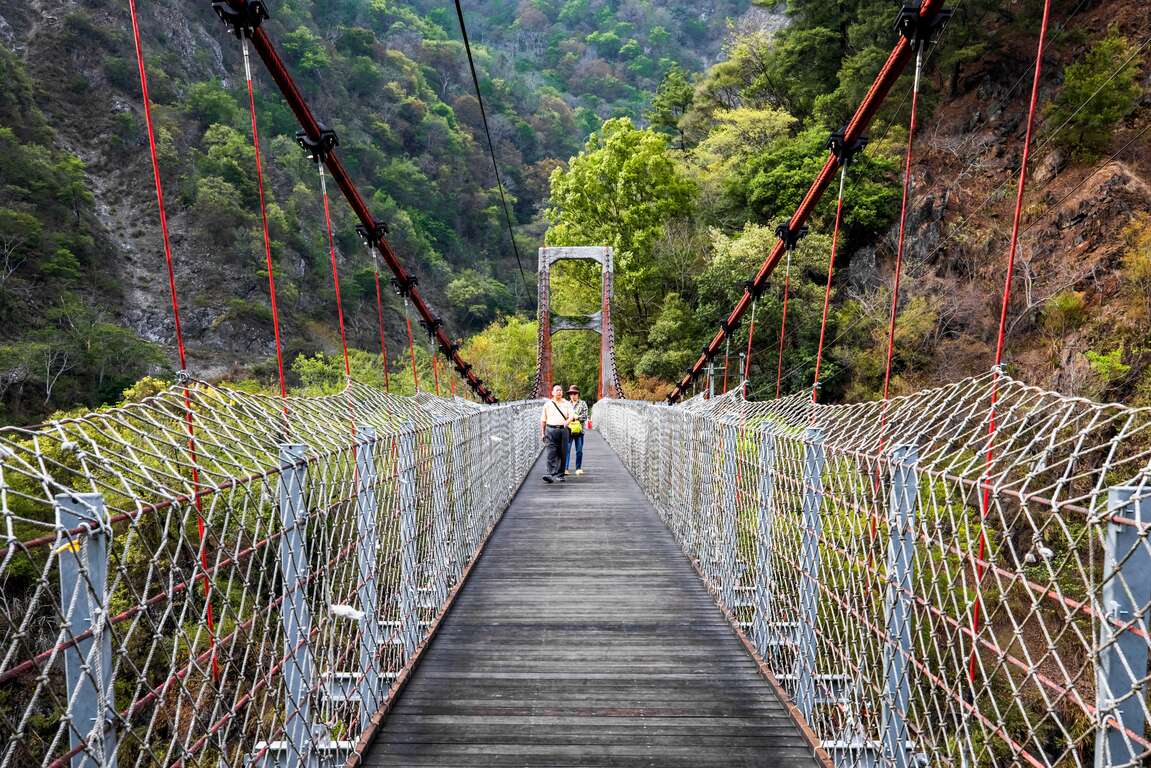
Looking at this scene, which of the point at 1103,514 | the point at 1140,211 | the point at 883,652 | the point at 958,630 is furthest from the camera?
the point at 1140,211

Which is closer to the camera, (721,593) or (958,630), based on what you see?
(958,630)

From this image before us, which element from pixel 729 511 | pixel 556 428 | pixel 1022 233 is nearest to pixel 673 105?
pixel 1022 233

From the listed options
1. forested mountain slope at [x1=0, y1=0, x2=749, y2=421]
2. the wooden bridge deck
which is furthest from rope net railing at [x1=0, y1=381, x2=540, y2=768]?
forested mountain slope at [x1=0, y1=0, x2=749, y2=421]

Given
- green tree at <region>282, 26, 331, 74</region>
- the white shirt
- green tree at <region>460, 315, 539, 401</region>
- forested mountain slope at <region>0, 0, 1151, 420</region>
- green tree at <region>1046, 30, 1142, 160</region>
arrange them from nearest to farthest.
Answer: the white shirt, green tree at <region>1046, 30, 1142, 160</region>, forested mountain slope at <region>0, 0, 1151, 420</region>, green tree at <region>460, 315, 539, 401</region>, green tree at <region>282, 26, 331, 74</region>

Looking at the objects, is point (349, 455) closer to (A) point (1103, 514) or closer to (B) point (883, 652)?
(B) point (883, 652)

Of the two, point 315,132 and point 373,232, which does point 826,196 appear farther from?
point 315,132

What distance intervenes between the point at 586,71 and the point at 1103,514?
55.3 meters

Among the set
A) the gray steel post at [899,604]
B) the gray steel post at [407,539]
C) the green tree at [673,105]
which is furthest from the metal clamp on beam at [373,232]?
the green tree at [673,105]

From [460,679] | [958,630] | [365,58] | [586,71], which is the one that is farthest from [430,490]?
[586,71]

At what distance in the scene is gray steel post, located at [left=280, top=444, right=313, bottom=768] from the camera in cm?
167

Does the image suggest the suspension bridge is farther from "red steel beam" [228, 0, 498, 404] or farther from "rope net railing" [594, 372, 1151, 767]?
"red steel beam" [228, 0, 498, 404]

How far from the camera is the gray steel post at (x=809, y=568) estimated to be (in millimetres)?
2162

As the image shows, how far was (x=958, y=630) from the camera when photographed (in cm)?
130

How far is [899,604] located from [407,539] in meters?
1.67
